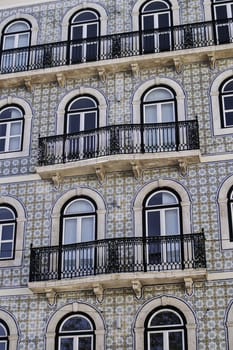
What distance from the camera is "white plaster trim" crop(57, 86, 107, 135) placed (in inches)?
864

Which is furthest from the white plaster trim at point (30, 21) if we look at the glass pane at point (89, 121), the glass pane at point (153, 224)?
the glass pane at point (153, 224)

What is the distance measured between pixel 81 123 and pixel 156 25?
13.3 ft

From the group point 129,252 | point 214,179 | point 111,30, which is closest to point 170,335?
point 129,252

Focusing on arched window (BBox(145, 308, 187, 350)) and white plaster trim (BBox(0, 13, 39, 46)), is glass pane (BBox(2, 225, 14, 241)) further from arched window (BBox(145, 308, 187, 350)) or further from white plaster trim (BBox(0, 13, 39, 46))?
white plaster trim (BBox(0, 13, 39, 46))

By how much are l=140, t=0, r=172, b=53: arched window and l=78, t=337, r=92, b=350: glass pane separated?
28.9ft

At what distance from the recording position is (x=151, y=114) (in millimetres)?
21844

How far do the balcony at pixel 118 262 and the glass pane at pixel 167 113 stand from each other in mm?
3868

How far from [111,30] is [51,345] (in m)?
10.1

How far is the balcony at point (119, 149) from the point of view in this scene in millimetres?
20359

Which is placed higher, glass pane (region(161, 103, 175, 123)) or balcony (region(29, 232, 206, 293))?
glass pane (region(161, 103, 175, 123))

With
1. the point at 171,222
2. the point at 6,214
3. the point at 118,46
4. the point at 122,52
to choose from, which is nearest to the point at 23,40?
the point at 118,46

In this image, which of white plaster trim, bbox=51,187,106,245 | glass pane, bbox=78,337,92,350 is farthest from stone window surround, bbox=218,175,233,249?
glass pane, bbox=78,337,92,350

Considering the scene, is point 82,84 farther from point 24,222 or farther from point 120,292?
point 120,292

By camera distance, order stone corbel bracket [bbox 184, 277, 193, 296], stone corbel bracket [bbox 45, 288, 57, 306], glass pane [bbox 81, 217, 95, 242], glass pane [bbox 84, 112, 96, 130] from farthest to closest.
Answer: glass pane [bbox 84, 112, 96, 130], glass pane [bbox 81, 217, 95, 242], stone corbel bracket [bbox 45, 288, 57, 306], stone corbel bracket [bbox 184, 277, 193, 296]
